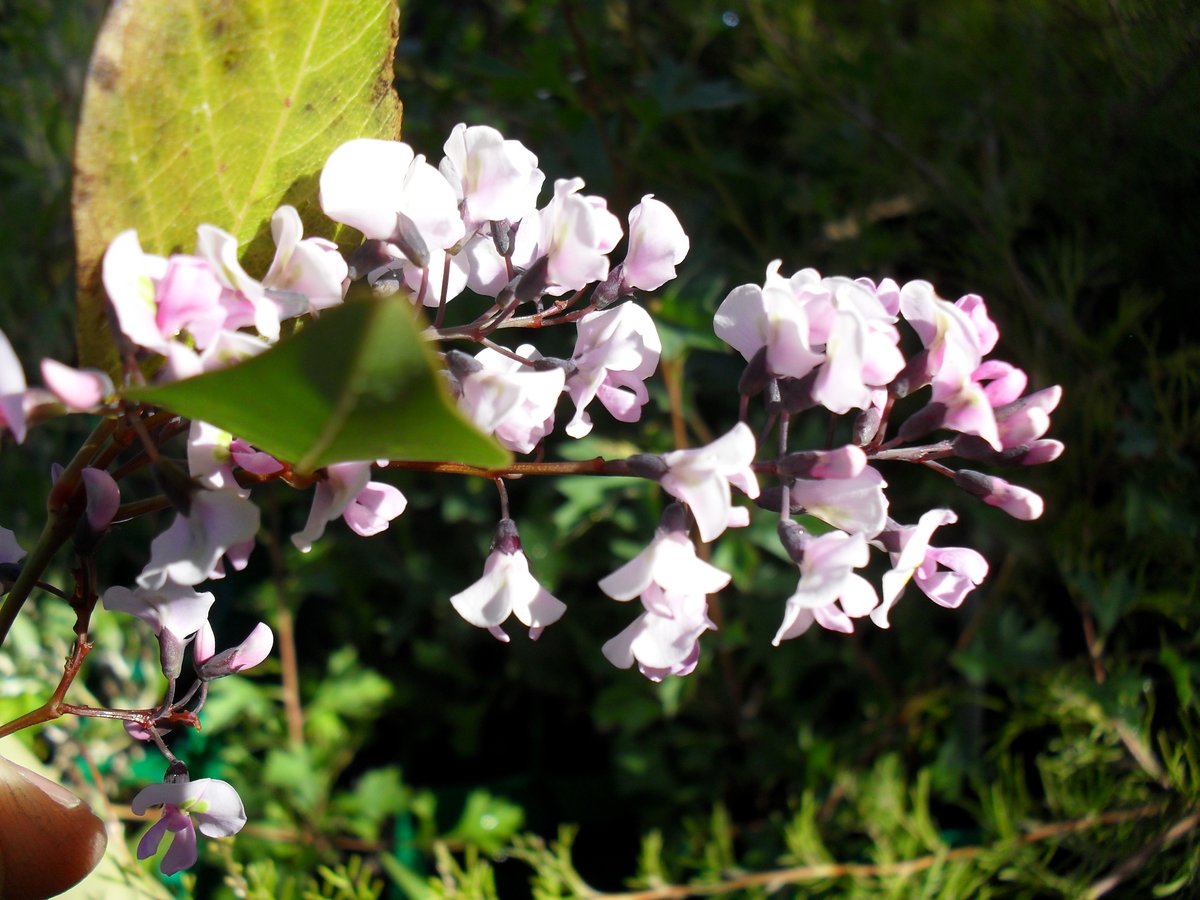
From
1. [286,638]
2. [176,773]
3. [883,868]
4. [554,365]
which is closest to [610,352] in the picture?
[554,365]

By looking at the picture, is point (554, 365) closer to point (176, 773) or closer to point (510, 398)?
point (510, 398)

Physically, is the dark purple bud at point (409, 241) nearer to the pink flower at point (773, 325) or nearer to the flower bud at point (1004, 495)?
the pink flower at point (773, 325)

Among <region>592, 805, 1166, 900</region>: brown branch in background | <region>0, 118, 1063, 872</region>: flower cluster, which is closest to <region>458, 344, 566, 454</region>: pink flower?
<region>0, 118, 1063, 872</region>: flower cluster

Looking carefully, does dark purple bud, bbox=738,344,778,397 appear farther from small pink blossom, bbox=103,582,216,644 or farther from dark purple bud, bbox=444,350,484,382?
small pink blossom, bbox=103,582,216,644

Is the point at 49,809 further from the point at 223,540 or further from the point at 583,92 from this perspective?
the point at 583,92

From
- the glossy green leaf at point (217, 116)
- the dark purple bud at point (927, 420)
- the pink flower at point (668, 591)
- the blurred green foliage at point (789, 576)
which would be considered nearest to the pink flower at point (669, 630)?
the pink flower at point (668, 591)

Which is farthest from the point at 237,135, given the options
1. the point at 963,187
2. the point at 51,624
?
the point at 963,187

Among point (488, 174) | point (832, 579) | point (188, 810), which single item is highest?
point (488, 174)

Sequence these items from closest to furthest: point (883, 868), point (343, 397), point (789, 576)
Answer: point (343, 397)
point (883, 868)
point (789, 576)
